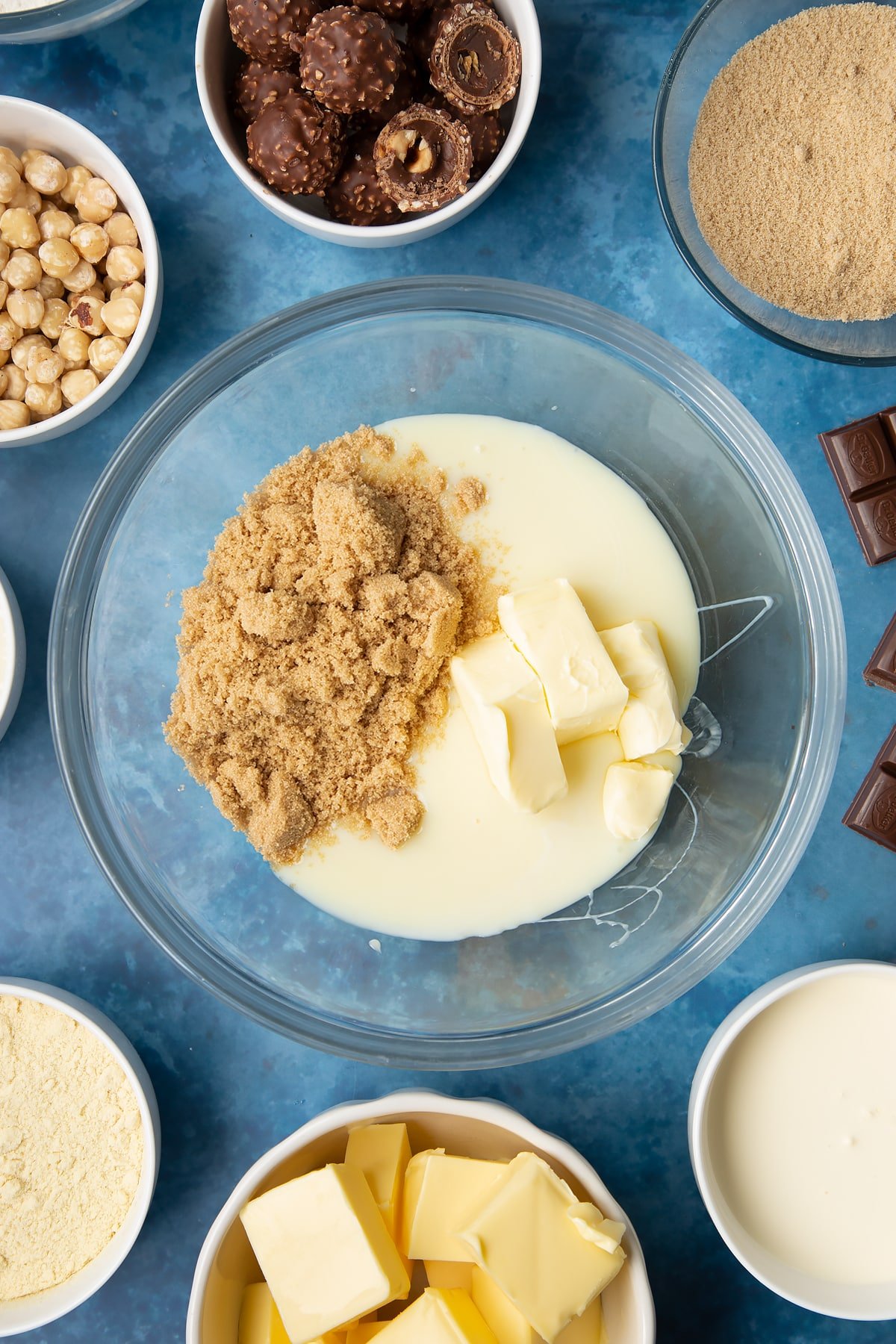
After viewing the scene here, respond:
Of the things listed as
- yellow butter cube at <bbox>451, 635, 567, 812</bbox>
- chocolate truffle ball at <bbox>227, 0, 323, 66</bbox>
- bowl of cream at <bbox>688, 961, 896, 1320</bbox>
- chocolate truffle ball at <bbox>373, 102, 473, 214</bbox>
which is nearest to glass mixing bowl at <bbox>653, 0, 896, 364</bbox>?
chocolate truffle ball at <bbox>373, 102, 473, 214</bbox>

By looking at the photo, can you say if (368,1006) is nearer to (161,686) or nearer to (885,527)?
(161,686)

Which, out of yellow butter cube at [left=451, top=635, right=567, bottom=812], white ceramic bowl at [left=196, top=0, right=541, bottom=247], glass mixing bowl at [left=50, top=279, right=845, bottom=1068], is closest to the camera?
yellow butter cube at [left=451, top=635, right=567, bottom=812]

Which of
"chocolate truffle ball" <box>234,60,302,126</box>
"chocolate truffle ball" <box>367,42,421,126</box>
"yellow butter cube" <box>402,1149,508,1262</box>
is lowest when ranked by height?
"yellow butter cube" <box>402,1149,508,1262</box>

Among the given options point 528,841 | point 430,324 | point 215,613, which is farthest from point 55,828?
point 430,324

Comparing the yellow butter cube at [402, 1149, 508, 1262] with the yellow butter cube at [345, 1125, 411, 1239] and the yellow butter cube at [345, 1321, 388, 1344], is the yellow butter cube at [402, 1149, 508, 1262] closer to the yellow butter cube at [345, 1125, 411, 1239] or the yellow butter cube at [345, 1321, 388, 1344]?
the yellow butter cube at [345, 1125, 411, 1239]

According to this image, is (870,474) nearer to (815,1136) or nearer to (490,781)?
(490,781)

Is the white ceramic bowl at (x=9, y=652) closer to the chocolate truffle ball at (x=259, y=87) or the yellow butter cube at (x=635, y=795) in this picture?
the chocolate truffle ball at (x=259, y=87)
